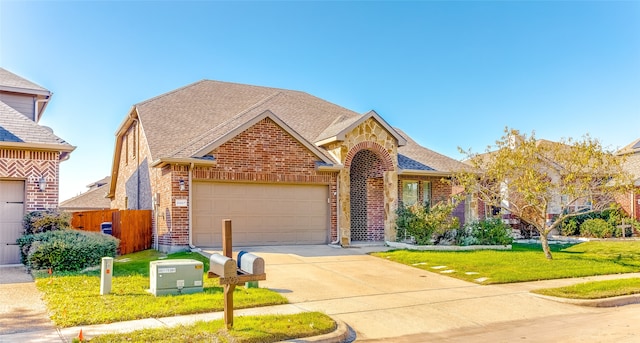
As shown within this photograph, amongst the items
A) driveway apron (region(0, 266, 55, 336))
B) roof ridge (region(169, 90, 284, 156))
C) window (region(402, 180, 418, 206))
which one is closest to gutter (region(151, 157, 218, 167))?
roof ridge (region(169, 90, 284, 156))

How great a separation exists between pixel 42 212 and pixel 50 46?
5217 mm

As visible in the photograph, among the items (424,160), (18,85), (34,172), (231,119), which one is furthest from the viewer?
(424,160)

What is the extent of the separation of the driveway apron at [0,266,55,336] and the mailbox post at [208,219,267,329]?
8.57ft

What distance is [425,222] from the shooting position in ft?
58.8

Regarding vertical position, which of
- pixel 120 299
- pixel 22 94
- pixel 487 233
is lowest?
pixel 120 299

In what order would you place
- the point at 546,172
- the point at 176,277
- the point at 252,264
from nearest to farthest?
the point at 252,264, the point at 176,277, the point at 546,172

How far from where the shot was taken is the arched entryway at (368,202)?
20.2m

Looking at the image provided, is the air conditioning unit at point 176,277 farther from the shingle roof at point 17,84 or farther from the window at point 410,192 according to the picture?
the shingle roof at point 17,84

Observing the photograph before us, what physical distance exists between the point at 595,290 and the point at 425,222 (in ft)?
24.3

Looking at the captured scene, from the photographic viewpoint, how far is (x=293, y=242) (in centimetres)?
1805

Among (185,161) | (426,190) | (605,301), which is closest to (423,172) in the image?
(426,190)

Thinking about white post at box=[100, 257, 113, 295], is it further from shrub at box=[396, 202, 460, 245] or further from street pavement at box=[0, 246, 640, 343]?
shrub at box=[396, 202, 460, 245]

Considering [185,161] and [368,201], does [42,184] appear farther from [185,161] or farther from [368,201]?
[368,201]

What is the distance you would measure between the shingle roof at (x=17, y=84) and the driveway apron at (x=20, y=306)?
10847 mm
